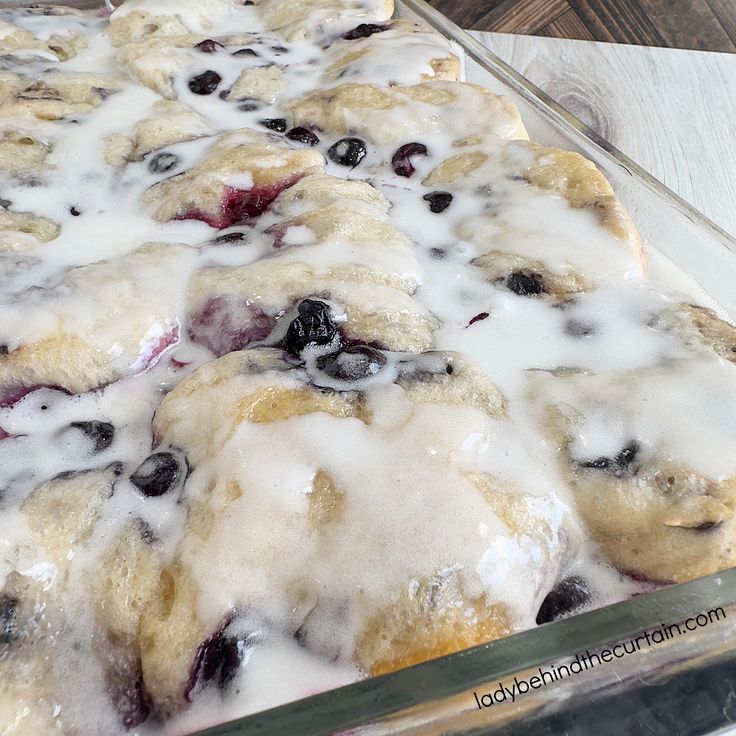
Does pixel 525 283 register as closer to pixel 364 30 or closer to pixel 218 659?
pixel 218 659

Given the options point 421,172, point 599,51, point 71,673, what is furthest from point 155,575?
point 599,51

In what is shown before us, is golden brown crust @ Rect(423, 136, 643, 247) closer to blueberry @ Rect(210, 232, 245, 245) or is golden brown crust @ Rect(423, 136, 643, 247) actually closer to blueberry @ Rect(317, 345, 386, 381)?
blueberry @ Rect(210, 232, 245, 245)

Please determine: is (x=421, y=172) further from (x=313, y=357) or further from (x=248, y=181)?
(x=313, y=357)

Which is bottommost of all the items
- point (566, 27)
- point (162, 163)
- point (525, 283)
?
point (162, 163)

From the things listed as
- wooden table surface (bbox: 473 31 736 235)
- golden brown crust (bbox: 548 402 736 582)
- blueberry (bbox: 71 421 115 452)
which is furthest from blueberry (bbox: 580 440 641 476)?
wooden table surface (bbox: 473 31 736 235)

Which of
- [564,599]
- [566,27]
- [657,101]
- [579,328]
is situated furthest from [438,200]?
[566,27]

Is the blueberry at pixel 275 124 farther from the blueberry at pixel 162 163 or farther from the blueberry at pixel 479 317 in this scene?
the blueberry at pixel 479 317

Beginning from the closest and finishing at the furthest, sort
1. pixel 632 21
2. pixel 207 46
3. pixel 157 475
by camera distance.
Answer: pixel 157 475 < pixel 207 46 < pixel 632 21
